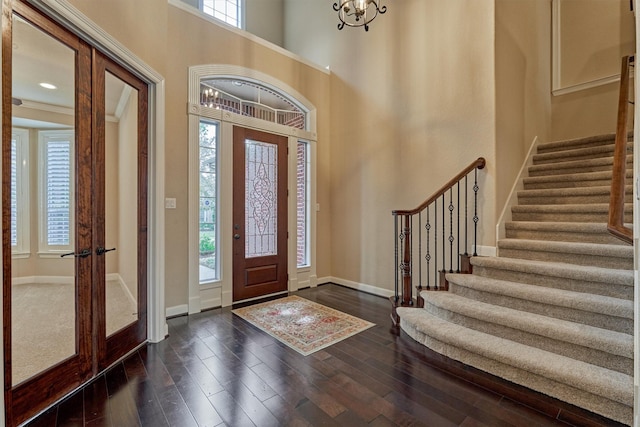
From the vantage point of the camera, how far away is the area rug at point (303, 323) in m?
2.84

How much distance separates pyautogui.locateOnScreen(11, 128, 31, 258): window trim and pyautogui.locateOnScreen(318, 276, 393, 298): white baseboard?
12.3 feet

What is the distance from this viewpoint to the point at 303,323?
327cm

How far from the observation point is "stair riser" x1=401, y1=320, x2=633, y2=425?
1780 mm

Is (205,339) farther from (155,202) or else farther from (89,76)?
(89,76)

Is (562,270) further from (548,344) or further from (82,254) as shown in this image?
(82,254)

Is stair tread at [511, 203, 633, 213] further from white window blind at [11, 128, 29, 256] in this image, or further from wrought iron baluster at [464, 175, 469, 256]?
white window blind at [11, 128, 29, 256]

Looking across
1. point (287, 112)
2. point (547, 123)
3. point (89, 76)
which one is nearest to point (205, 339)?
point (89, 76)

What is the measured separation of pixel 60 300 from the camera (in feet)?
6.75

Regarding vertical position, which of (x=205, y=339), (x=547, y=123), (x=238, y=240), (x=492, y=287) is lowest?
(x=205, y=339)

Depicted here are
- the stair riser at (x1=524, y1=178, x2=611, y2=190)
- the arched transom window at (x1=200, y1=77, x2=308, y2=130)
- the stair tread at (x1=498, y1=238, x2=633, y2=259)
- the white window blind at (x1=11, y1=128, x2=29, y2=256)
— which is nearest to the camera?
the white window blind at (x1=11, y1=128, x2=29, y2=256)

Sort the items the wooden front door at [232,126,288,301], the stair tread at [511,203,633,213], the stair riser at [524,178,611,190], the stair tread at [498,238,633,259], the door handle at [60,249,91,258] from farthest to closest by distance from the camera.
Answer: the wooden front door at [232,126,288,301], the stair riser at [524,178,611,190], the stair tread at [511,203,633,213], the stair tread at [498,238,633,259], the door handle at [60,249,91,258]

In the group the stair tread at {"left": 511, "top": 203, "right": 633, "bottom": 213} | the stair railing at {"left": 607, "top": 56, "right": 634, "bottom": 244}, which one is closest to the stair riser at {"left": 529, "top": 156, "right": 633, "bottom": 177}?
the stair tread at {"left": 511, "top": 203, "right": 633, "bottom": 213}

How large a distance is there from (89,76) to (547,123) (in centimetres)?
567

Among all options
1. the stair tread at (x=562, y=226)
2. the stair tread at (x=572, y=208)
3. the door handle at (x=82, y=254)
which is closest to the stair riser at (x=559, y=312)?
the stair tread at (x=562, y=226)
